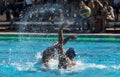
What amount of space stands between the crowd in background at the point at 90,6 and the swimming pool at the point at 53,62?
4.23ft

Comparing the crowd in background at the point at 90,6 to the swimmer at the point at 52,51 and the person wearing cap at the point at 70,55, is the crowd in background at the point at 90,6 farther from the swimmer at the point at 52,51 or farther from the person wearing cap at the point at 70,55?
the swimmer at the point at 52,51

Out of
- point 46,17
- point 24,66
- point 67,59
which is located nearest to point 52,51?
point 67,59

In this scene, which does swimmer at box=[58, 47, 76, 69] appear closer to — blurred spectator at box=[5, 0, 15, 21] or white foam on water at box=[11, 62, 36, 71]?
white foam on water at box=[11, 62, 36, 71]

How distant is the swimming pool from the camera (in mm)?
9031

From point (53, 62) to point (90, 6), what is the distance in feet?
23.2

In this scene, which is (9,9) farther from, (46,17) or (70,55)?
(70,55)

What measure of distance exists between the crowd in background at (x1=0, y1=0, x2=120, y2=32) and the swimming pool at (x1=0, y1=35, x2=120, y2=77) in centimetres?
129

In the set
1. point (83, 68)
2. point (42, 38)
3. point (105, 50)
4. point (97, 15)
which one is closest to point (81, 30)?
point (97, 15)

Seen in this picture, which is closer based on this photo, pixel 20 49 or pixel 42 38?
pixel 20 49

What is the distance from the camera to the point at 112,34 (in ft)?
48.6

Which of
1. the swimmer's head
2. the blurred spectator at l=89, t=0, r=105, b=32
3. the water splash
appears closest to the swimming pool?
the swimmer's head

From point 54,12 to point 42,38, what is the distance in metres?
2.80

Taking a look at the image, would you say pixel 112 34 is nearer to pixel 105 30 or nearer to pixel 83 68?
pixel 105 30

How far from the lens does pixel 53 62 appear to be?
29.5 feet
